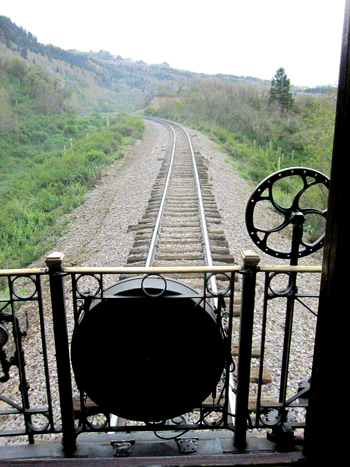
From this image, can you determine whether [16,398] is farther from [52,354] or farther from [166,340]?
[166,340]

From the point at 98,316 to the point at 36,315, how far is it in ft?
11.3

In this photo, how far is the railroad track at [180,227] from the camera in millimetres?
5633

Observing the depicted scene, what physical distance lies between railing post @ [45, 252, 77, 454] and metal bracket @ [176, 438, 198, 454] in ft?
2.29

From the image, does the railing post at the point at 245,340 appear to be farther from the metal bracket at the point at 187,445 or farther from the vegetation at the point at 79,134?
the vegetation at the point at 79,134

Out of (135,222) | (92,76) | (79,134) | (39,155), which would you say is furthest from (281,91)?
(92,76)

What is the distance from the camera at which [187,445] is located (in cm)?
229

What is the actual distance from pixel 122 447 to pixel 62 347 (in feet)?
2.54

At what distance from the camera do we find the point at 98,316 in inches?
84.7

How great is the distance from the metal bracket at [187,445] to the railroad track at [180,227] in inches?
120

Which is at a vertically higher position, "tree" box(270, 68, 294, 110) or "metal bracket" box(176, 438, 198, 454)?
"tree" box(270, 68, 294, 110)

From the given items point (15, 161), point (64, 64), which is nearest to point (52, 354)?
point (15, 161)

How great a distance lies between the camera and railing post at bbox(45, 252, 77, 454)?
2041mm

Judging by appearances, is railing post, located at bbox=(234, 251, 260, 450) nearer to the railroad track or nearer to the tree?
the railroad track

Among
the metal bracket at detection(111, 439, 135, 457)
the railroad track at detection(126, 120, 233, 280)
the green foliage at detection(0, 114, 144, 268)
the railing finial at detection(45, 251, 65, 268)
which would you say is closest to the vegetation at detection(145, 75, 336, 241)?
the railroad track at detection(126, 120, 233, 280)
